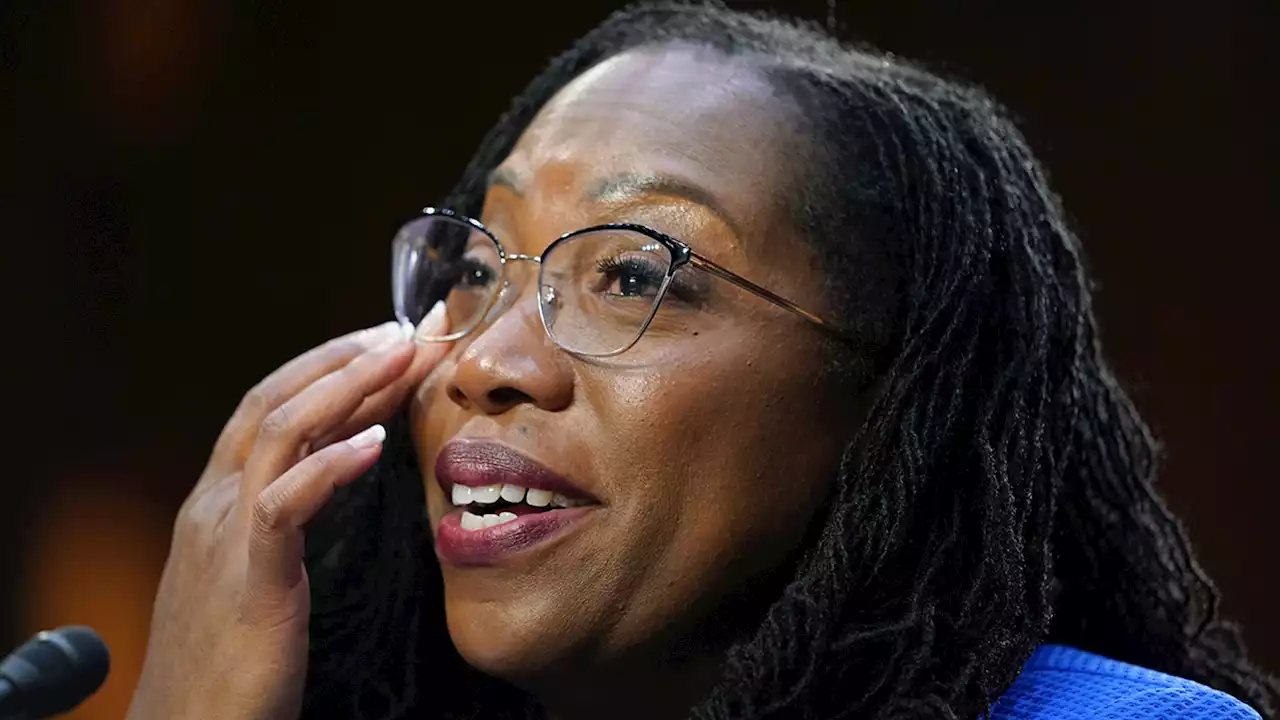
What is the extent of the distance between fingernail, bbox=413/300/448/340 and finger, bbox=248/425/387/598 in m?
0.15

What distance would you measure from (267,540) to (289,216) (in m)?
0.94

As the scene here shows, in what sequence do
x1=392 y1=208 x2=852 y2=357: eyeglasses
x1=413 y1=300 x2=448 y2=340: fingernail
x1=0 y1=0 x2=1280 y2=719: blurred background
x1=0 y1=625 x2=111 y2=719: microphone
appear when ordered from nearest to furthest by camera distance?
x1=0 y1=625 x2=111 y2=719: microphone
x1=392 y1=208 x2=852 y2=357: eyeglasses
x1=413 y1=300 x2=448 y2=340: fingernail
x1=0 y1=0 x2=1280 y2=719: blurred background

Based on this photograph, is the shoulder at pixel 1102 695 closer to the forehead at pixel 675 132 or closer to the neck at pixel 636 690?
the neck at pixel 636 690

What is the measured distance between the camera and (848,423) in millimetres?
1298

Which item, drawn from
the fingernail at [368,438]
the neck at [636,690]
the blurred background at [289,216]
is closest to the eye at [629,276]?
the fingernail at [368,438]

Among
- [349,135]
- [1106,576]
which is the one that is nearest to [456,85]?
[349,135]

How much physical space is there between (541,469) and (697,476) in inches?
5.7

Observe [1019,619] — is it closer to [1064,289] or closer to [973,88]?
[1064,289]

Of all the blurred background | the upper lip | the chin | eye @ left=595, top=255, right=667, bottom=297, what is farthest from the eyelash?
the blurred background

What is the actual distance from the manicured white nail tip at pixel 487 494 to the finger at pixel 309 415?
17 centimetres

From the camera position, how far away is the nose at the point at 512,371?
3.99ft

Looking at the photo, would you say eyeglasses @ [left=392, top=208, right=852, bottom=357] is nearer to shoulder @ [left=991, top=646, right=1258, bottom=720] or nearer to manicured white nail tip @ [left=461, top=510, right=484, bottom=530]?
manicured white nail tip @ [left=461, top=510, right=484, bottom=530]

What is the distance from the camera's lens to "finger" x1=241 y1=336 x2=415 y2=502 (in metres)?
1.30

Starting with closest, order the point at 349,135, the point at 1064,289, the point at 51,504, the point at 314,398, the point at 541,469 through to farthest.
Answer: the point at 541,469 < the point at 314,398 < the point at 1064,289 < the point at 51,504 < the point at 349,135
